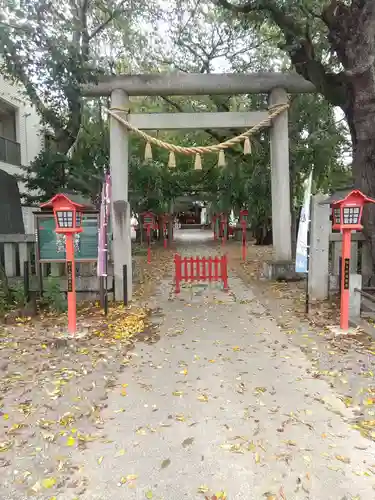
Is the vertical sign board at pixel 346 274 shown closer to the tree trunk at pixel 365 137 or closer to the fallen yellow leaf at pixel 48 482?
the tree trunk at pixel 365 137

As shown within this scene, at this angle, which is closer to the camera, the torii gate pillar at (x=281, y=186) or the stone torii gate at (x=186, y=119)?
the stone torii gate at (x=186, y=119)

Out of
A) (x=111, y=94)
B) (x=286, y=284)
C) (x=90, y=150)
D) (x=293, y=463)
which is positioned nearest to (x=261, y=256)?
(x=286, y=284)

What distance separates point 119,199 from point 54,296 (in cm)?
264

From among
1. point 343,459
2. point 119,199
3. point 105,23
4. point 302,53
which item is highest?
point 105,23

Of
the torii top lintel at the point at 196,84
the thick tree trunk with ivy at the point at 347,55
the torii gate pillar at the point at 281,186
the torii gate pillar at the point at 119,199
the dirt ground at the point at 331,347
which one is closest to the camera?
the dirt ground at the point at 331,347

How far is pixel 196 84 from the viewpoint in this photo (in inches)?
355

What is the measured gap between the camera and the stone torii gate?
819 cm

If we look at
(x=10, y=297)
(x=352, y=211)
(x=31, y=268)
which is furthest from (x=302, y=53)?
(x=10, y=297)

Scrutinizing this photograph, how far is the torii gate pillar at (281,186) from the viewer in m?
9.71

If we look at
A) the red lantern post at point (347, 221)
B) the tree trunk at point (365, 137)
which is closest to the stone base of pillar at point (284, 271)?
the tree trunk at point (365, 137)

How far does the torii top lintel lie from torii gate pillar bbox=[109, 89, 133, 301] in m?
0.27

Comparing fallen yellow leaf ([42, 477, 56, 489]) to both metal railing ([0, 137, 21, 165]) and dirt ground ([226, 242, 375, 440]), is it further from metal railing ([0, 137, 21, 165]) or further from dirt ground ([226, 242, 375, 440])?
metal railing ([0, 137, 21, 165])

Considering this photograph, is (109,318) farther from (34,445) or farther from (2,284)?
(34,445)

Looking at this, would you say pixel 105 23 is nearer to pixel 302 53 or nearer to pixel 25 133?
pixel 302 53
